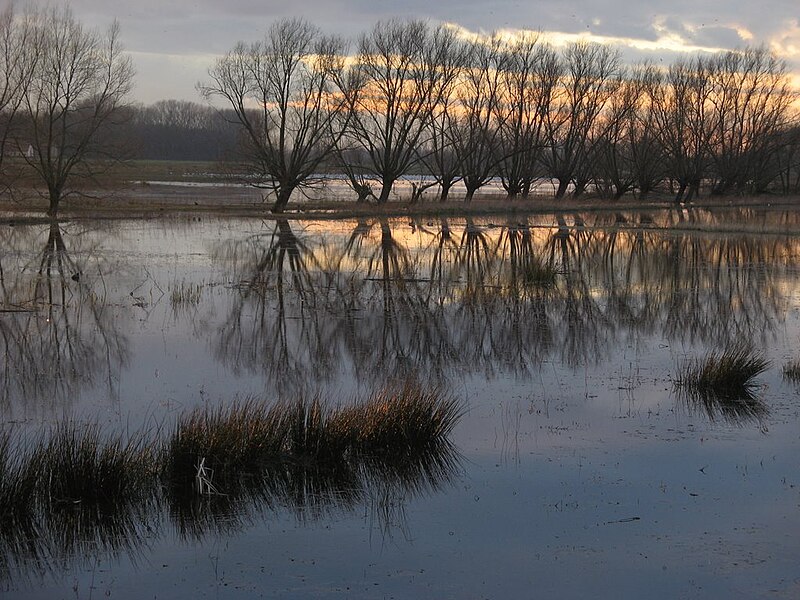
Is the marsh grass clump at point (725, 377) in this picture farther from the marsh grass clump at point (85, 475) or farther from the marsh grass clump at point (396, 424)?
the marsh grass clump at point (85, 475)

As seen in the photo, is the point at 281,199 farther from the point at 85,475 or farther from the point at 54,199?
the point at 85,475

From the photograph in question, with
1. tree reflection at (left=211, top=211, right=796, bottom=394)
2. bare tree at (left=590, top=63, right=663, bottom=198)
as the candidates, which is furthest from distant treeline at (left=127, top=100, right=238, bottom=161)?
tree reflection at (left=211, top=211, right=796, bottom=394)

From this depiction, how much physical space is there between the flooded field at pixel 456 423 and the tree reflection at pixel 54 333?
0.06 metres

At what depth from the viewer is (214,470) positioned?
7.39 metres

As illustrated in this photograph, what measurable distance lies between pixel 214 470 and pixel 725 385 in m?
6.30

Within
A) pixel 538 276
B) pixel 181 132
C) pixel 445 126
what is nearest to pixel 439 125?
pixel 445 126

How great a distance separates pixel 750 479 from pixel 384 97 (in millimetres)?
41738

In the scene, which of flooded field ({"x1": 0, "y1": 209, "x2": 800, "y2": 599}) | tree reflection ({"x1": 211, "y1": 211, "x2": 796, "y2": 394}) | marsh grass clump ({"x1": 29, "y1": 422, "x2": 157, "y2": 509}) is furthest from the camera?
tree reflection ({"x1": 211, "y1": 211, "x2": 796, "y2": 394})

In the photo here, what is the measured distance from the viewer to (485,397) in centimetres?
1038

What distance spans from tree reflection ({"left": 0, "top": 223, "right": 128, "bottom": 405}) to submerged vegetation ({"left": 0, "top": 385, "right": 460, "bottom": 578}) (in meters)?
2.07

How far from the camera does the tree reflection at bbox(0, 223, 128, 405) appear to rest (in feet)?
34.5

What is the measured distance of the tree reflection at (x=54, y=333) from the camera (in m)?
10.5

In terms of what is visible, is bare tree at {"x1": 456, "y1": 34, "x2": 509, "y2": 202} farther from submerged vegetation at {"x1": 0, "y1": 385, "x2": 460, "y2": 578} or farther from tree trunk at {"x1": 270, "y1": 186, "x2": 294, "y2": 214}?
submerged vegetation at {"x1": 0, "y1": 385, "x2": 460, "y2": 578}

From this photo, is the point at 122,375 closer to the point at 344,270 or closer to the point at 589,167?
the point at 344,270
